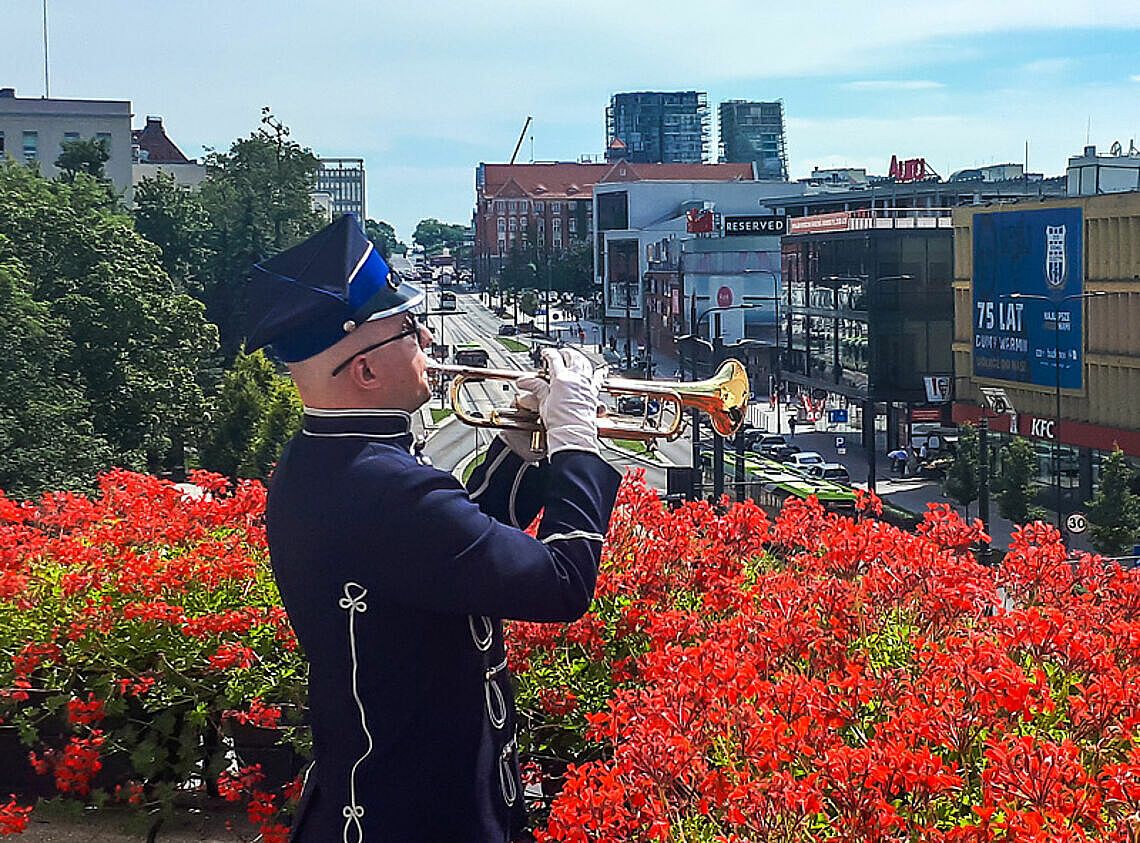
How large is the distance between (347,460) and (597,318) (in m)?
99.0

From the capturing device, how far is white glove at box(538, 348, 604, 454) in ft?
11.4

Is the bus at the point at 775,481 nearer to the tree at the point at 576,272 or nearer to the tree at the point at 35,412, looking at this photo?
the tree at the point at 35,412

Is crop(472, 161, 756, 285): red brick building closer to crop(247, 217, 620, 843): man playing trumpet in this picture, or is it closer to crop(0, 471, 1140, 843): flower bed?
crop(0, 471, 1140, 843): flower bed

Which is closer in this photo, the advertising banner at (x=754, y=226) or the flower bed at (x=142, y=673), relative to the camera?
the flower bed at (x=142, y=673)

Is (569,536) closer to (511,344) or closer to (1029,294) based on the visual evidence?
(1029,294)

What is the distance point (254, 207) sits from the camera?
64.6 metres

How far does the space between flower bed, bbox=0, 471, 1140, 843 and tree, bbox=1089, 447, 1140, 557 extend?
1016 inches

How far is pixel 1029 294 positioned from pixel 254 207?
33.6 m

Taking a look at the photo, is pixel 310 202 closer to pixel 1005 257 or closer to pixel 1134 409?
pixel 1005 257

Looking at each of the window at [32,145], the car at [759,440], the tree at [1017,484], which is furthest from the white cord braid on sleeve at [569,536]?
the window at [32,145]

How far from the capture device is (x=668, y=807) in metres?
3.18

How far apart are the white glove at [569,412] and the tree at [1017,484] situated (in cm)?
3208

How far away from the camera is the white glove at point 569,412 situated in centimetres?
349

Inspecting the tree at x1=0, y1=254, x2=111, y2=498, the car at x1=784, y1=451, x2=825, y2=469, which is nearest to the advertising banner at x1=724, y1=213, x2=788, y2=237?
the car at x1=784, y1=451, x2=825, y2=469
